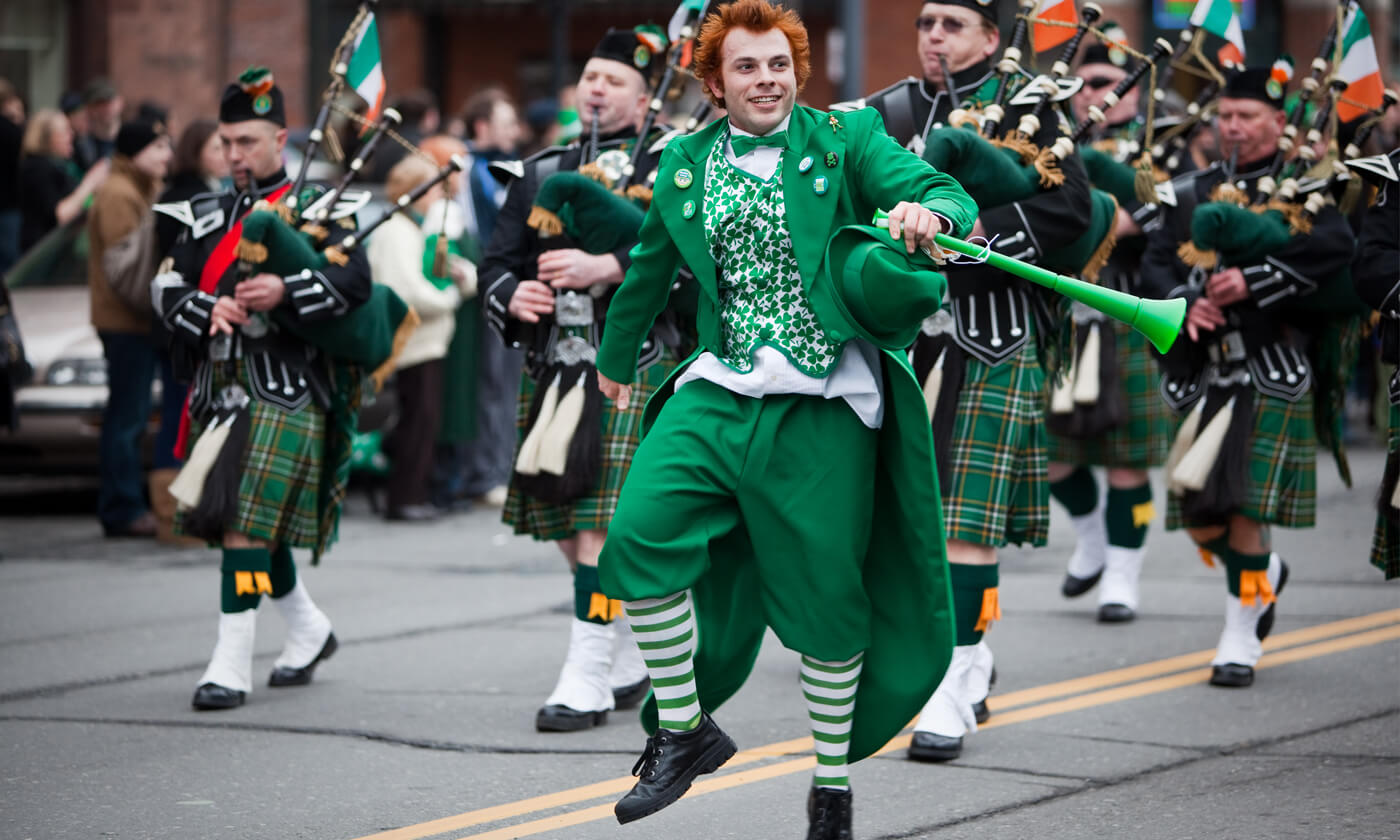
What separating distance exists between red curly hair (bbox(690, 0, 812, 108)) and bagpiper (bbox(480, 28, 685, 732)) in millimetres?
1564

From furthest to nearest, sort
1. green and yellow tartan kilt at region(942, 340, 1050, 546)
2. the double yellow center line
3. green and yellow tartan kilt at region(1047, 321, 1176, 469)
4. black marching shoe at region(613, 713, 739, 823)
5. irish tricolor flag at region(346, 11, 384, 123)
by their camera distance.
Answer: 1. green and yellow tartan kilt at region(1047, 321, 1176, 469)
2. irish tricolor flag at region(346, 11, 384, 123)
3. green and yellow tartan kilt at region(942, 340, 1050, 546)
4. the double yellow center line
5. black marching shoe at region(613, 713, 739, 823)

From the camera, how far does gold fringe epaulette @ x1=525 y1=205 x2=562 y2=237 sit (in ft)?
20.6

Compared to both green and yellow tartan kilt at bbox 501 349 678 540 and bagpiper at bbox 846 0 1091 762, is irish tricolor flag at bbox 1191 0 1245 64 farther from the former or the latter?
green and yellow tartan kilt at bbox 501 349 678 540

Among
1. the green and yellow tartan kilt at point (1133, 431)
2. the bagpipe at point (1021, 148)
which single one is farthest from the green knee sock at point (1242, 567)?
the green and yellow tartan kilt at point (1133, 431)

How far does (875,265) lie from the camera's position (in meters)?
4.39

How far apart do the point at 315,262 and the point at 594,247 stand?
3.22 feet

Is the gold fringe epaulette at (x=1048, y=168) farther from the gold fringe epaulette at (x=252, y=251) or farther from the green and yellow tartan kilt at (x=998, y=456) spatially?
the gold fringe epaulette at (x=252, y=251)

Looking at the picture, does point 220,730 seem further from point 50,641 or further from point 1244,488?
point 1244,488

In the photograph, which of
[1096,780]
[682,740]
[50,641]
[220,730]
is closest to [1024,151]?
[1096,780]

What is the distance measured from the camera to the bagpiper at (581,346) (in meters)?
6.26

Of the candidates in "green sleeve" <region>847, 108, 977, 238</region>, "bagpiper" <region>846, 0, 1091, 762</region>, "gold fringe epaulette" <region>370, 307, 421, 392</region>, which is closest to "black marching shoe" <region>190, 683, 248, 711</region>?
"gold fringe epaulette" <region>370, 307, 421, 392</region>

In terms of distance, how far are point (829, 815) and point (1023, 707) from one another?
2008 mm

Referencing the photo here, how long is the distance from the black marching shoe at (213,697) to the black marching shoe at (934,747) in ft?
7.35

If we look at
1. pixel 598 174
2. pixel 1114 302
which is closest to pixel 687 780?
pixel 1114 302
